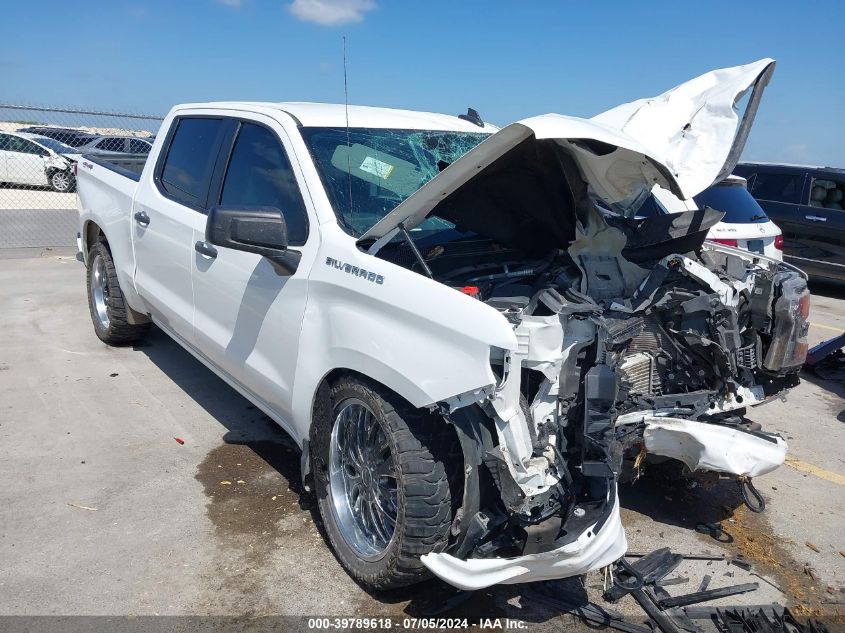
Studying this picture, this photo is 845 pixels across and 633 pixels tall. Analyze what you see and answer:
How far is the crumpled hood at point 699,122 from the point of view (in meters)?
3.11

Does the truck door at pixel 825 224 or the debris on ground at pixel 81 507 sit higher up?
the truck door at pixel 825 224

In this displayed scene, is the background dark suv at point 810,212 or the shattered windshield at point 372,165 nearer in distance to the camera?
the shattered windshield at point 372,165

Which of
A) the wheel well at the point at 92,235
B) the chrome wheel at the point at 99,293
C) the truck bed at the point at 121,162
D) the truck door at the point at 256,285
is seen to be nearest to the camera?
the truck door at the point at 256,285

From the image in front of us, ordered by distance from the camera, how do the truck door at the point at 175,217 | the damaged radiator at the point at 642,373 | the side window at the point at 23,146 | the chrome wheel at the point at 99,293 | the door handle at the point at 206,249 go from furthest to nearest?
the side window at the point at 23,146
the chrome wheel at the point at 99,293
the truck door at the point at 175,217
the door handle at the point at 206,249
the damaged radiator at the point at 642,373

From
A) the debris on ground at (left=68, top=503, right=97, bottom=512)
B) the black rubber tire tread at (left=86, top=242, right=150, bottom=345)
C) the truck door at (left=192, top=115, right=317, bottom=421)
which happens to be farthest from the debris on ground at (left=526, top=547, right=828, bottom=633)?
the black rubber tire tread at (left=86, top=242, right=150, bottom=345)

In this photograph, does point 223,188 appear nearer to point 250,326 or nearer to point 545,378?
point 250,326

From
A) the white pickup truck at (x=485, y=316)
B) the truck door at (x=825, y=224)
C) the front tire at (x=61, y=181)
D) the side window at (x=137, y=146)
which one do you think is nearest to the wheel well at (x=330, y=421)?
the white pickup truck at (x=485, y=316)

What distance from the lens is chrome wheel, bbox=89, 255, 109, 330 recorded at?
20.8ft

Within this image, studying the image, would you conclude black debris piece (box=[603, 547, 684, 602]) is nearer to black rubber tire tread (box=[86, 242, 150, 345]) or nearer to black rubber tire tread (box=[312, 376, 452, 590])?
black rubber tire tread (box=[312, 376, 452, 590])

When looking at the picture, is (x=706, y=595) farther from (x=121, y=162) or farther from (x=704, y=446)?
(x=121, y=162)

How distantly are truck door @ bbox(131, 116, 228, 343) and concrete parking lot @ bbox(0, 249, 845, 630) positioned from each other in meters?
0.74

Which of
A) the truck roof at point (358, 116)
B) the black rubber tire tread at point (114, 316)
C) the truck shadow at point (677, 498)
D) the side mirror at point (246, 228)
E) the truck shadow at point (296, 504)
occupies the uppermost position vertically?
the truck roof at point (358, 116)

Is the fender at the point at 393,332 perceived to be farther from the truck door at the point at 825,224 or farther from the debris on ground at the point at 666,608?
the truck door at the point at 825,224

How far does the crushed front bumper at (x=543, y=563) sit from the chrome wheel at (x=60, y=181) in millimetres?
19768
